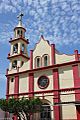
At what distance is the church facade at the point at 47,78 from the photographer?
30178mm

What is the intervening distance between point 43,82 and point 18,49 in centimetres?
940

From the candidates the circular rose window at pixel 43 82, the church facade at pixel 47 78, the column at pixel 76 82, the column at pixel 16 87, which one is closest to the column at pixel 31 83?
the church facade at pixel 47 78

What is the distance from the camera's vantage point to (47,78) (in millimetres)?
33469

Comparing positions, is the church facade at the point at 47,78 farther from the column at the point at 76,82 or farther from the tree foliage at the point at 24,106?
the tree foliage at the point at 24,106

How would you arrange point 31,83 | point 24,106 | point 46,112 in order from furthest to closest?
point 31,83 < point 46,112 < point 24,106

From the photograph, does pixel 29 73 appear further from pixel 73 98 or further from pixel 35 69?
pixel 73 98

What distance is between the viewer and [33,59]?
1431 inches

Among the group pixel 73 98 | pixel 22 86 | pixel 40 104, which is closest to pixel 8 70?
pixel 22 86

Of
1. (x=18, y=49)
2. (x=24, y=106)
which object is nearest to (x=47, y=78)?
(x=24, y=106)

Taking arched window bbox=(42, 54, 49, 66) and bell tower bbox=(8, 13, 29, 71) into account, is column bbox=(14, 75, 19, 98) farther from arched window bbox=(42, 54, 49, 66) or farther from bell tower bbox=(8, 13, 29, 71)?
arched window bbox=(42, 54, 49, 66)

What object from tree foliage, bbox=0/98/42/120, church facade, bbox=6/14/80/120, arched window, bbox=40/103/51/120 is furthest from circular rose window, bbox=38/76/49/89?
tree foliage, bbox=0/98/42/120

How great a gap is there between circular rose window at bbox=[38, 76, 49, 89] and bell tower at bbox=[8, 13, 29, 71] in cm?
579

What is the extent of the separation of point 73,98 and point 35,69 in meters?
8.30

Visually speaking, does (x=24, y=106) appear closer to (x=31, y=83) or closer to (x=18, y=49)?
(x=31, y=83)
